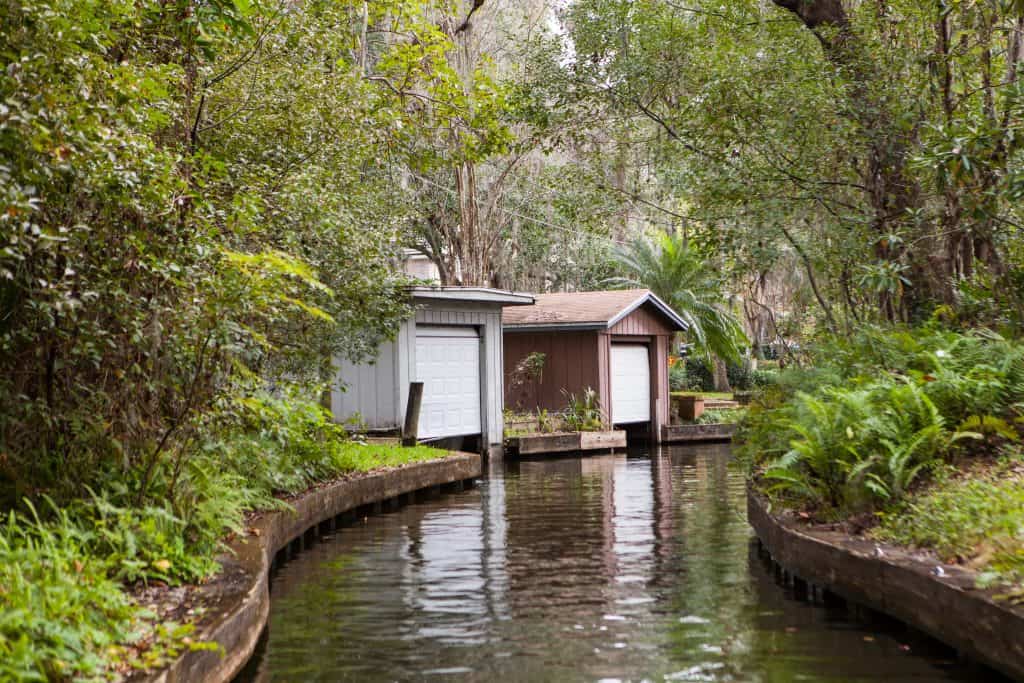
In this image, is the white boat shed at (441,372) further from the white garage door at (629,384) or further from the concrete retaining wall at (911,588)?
the concrete retaining wall at (911,588)

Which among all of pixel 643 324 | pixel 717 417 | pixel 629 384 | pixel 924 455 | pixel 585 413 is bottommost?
pixel 924 455

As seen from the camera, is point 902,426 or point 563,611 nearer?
point 563,611

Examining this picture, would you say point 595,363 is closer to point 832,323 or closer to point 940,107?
point 832,323

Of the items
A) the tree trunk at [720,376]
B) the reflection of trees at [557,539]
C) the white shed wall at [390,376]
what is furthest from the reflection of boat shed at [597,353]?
the tree trunk at [720,376]

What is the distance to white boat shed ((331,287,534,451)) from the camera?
66.3ft

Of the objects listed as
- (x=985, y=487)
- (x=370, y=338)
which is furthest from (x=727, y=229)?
(x=985, y=487)

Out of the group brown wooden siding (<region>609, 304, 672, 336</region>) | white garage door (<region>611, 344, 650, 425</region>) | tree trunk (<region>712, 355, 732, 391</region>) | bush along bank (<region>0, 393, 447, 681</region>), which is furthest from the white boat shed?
tree trunk (<region>712, 355, 732, 391</region>)

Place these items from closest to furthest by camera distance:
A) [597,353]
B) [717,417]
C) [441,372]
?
[441,372] < [597,353] < [717,417]

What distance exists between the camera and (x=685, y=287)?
34.2m

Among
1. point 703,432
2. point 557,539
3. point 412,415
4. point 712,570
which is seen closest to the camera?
point 712,570

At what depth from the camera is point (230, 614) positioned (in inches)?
247

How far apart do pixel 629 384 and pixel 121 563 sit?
21250 millimetres

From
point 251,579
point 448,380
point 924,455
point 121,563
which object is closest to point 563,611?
point 251,579

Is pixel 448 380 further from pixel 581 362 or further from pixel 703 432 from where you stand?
pixel 703 432
